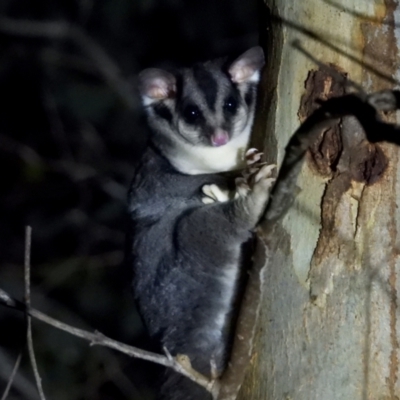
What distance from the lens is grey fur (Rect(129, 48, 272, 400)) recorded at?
8.36ft

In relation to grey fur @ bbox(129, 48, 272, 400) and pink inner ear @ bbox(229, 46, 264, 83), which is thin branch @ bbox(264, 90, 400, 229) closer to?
grey fur @ bbox(129, 48, 272, 400)

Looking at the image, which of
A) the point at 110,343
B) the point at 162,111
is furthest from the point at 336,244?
the point at 162,111

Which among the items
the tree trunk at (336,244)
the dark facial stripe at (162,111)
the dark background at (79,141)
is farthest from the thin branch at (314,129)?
the dark background at (79,141)

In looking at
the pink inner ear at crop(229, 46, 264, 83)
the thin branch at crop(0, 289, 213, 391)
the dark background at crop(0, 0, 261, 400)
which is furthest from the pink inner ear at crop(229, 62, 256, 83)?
the dark background at crop(0, 0, 261, 400)

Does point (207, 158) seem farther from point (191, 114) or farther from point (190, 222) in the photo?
point (190, 222)

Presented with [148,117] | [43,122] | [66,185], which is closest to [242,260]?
[148,117]

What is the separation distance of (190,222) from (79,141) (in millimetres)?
3966

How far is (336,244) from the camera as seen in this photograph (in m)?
2.17

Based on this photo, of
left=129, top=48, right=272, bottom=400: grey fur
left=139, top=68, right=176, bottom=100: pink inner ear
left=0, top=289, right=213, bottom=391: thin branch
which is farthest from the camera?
left=139, top=68, right=176, bottom=100: pink inner ear

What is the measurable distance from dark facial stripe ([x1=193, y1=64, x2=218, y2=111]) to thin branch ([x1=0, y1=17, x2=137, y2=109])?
3.43 meters

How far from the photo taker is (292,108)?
234 cm

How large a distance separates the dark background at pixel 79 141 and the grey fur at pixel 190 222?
3050 millimetres

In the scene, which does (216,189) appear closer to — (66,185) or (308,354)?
(308,354)

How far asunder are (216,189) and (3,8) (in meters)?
4.34
